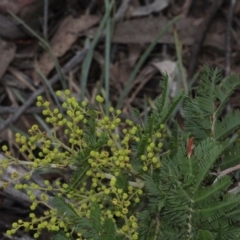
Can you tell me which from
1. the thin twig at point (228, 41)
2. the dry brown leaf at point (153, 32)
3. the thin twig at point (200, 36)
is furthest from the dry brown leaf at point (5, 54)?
the thin twig at point (228, 41)

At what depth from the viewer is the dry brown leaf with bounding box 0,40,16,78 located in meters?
3.18

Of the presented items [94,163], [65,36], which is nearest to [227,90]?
[94,163]

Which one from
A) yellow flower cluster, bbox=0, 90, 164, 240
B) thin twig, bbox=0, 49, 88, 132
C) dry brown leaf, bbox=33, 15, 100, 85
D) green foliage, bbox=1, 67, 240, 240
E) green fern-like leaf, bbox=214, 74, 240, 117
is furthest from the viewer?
dry brown leaf, bbox=33, 15, 100, 85

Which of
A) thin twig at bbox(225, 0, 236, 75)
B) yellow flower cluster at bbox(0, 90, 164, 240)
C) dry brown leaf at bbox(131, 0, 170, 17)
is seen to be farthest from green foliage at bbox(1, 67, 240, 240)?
dry brown leaf at bbox(131, 0, 170, 17)

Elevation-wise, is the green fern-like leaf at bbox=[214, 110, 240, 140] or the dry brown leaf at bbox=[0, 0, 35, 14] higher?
the dry brown leaf at bbox=[0, 0, 35, 14]

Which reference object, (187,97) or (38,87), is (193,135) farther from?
(38,87)

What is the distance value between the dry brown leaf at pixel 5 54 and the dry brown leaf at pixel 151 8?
2.29 ft

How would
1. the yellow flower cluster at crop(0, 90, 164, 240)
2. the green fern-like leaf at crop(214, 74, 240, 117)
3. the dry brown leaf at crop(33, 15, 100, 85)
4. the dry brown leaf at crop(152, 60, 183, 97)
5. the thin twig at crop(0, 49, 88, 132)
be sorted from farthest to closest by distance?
the dry brown leaf at crop(33, 15, 100, 85), the dry brown leaf at crop(152, 60, 183, 97), the thin twig at crop(0, 49, 88, 132), the green fern-like leaf at crop(214, 74, 240, 117), the yellow flower cluster at crop(0, 90, 164, 240)

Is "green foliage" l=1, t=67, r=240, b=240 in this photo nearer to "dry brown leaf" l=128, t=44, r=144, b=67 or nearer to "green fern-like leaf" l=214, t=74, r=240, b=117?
"green fern-like leaf" l=214, t=74, r=240, b=117

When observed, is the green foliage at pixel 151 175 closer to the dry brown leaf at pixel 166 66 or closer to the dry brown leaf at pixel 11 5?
the dry brown leaf at pixel 166 66

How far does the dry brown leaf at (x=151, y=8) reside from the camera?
3459 millimetres

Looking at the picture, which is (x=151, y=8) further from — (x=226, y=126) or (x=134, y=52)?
(x=226, y=126)

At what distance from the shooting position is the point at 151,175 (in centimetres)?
205

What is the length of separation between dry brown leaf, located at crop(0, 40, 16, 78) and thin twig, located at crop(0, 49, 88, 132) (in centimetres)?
21
